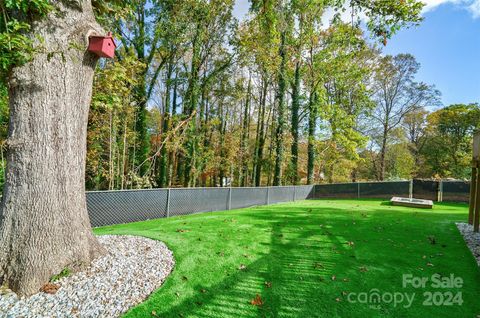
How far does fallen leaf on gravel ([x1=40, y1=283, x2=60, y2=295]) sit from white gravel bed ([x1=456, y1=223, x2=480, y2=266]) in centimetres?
549

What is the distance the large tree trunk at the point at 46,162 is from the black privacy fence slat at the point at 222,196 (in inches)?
132

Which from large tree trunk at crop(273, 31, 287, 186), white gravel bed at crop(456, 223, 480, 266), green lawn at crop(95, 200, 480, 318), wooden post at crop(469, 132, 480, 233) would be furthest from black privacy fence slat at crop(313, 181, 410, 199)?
green lawn at crop(95, 200, 480, 318)

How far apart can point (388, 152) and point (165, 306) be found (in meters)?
25.6

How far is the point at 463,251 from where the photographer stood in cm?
425

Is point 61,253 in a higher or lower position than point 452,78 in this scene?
lower

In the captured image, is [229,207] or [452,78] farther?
[452,78]

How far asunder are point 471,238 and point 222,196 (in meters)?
6.74

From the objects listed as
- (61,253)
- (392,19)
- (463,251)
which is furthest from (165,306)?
(392,19)

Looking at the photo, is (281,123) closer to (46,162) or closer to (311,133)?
(311,133)

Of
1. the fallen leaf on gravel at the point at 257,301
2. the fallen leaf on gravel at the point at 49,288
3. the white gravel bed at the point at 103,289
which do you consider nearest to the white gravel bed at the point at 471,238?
the fallen leaf on gravel at the point at 257,301

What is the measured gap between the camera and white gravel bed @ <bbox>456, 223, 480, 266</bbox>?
164 inches

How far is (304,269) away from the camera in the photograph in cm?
345

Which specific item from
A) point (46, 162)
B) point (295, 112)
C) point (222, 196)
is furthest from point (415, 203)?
point (46, 162)

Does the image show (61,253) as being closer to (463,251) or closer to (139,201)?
(139,201)
